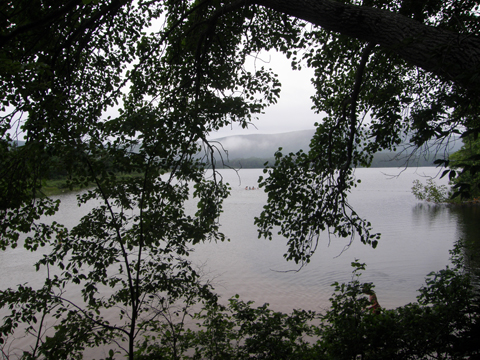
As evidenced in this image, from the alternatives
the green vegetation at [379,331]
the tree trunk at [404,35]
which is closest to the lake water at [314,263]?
the green vegetation at [379,331]

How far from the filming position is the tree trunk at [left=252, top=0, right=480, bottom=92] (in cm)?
213

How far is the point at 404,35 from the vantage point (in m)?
2.52

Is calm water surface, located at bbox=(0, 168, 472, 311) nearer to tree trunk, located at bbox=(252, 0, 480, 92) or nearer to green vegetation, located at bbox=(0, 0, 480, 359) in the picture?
green vegetation, located at bbox=(0, 0, 480, 359)

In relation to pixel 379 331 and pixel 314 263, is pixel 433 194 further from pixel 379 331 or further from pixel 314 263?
pixel 379 331

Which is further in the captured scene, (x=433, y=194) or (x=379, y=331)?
(x=433, y=194)

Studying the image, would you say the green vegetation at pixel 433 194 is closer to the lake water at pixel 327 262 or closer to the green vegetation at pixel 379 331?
the lake water at pixel 327 262

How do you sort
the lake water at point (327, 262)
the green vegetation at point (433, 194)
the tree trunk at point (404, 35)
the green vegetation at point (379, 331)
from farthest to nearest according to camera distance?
the green vegetation at point (433, 194), the lake water at point (327, 262), the green vegetation at point (379, 331), the tree trunk at point (404, 35)

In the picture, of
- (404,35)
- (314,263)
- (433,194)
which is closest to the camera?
(404,35)

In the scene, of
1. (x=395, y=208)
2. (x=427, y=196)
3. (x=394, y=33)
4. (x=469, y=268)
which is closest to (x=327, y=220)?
(x=394, y=33)

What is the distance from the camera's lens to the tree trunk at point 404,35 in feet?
6.98


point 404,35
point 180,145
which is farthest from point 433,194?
point 180,145

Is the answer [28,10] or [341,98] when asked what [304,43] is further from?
[28,10]

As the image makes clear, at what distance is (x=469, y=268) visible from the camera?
9891mm

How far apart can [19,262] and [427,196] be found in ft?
94.7
